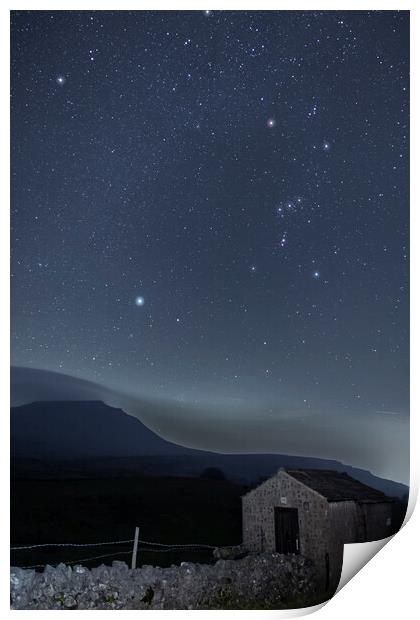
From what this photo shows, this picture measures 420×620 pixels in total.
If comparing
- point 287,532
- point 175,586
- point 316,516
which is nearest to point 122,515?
point 175,586

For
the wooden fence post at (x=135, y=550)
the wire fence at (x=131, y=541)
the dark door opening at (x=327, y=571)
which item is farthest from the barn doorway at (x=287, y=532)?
the wooden fence post at (x=135, y=550)

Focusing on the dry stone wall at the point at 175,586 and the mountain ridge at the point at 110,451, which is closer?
the dry stone wall at the point at 175,586

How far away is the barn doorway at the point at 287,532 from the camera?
16.2 feet

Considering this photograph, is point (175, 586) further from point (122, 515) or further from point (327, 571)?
point (327, 571)

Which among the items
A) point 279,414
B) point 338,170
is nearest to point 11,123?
point 338,170

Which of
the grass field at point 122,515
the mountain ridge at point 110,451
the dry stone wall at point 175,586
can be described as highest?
the mountain ridge at point 110,451

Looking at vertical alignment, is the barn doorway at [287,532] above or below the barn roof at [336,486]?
below

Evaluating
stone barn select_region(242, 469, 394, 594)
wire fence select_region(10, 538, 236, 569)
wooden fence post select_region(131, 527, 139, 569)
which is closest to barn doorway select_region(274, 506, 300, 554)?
stone barn select_region(242, 469, 394, 594)

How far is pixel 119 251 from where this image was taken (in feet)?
16.9

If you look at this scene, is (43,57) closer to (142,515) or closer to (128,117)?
(128,117)

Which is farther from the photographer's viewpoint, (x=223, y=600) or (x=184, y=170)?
(x=184, y=170)

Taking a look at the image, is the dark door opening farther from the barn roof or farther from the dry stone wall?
Answer: the barn roof

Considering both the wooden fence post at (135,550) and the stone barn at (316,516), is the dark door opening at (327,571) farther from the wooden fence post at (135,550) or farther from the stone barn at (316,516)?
the wooden fence post at (135,550)
